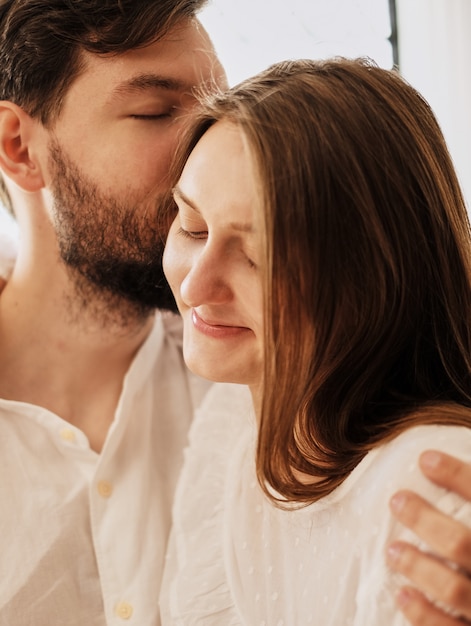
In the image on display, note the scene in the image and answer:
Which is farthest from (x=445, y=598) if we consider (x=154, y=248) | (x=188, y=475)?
(x=154, y=248)

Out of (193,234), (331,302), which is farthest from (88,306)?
(331,302)

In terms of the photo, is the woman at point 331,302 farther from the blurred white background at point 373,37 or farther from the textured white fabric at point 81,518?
the blurred white background at point 373,37

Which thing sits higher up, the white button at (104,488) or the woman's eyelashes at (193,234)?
the woman's eyelashes at (193,234)

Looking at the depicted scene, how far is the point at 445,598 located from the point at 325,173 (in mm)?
518

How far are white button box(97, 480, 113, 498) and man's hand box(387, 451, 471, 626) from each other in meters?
0.72

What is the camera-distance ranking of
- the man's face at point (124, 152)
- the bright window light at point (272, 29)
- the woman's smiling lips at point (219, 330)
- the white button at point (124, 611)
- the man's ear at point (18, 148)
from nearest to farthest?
the woman's smiling lips at point (219, 330), the white button at point (124, 611), the man's face at point (124, 152), the man's ear at point (18, 148), the bright window light at point (272, 29)

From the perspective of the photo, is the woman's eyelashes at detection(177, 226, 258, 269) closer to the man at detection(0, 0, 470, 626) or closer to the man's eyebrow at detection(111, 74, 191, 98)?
the man at detection(0, 0, 470, 626)

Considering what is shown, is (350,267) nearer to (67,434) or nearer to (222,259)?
(222,259)

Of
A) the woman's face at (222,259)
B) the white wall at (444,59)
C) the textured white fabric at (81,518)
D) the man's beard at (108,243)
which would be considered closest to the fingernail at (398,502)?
the woman's face at (222,259)

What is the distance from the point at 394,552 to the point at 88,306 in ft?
3.03

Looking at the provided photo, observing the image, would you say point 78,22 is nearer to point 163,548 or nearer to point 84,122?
point 84,122

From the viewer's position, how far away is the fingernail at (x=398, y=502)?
878mm

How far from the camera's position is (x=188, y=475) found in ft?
4.75

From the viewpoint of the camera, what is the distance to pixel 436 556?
86 cm
